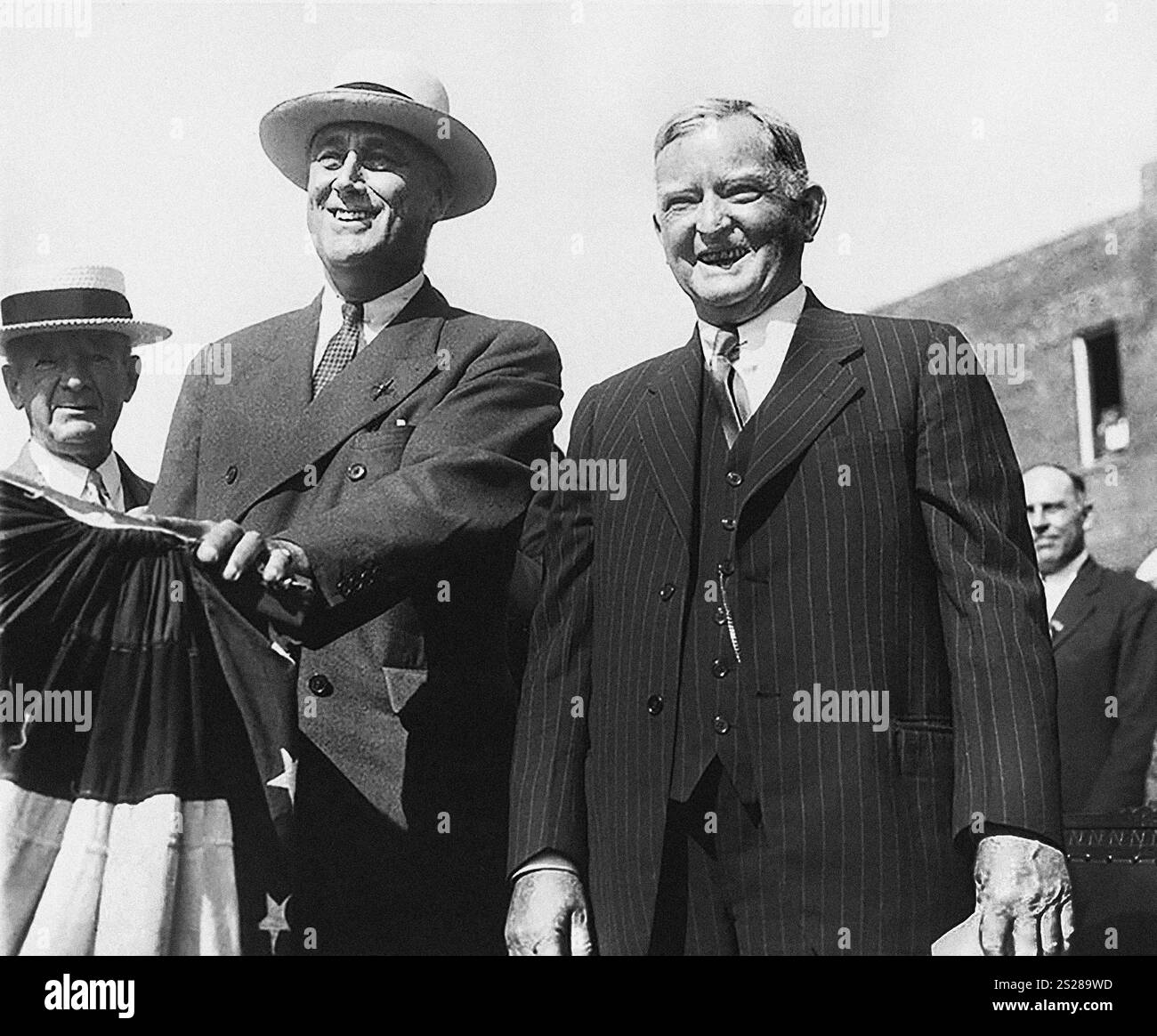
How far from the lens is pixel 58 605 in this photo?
4984mm

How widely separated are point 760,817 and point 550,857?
48 cm

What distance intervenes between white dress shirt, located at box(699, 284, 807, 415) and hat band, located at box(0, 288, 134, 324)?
165 cm

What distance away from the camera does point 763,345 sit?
4801mm

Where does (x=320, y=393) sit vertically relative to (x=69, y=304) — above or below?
below

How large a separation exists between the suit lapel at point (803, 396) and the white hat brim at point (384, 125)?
43.0 inches

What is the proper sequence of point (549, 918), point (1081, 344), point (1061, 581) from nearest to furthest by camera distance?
1. point (549, 918)
2. point (1061, 581)
3. point (1081, 344)

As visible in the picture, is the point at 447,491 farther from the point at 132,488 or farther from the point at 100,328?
the point at 100,328

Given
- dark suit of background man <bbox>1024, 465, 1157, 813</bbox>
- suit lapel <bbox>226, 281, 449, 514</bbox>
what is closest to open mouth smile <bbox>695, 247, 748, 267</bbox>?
suit lapel <bbox>226, 281, 449, 514</bbox>

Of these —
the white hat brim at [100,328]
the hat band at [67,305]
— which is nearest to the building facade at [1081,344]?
the white hat brim at [100,328]

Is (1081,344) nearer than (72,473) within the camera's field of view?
No

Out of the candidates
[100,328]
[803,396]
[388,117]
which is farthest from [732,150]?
[100,328]

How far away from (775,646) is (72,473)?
2001mm

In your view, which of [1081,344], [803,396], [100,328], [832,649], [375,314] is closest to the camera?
[832,649]

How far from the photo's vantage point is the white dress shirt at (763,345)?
4.76 metres
